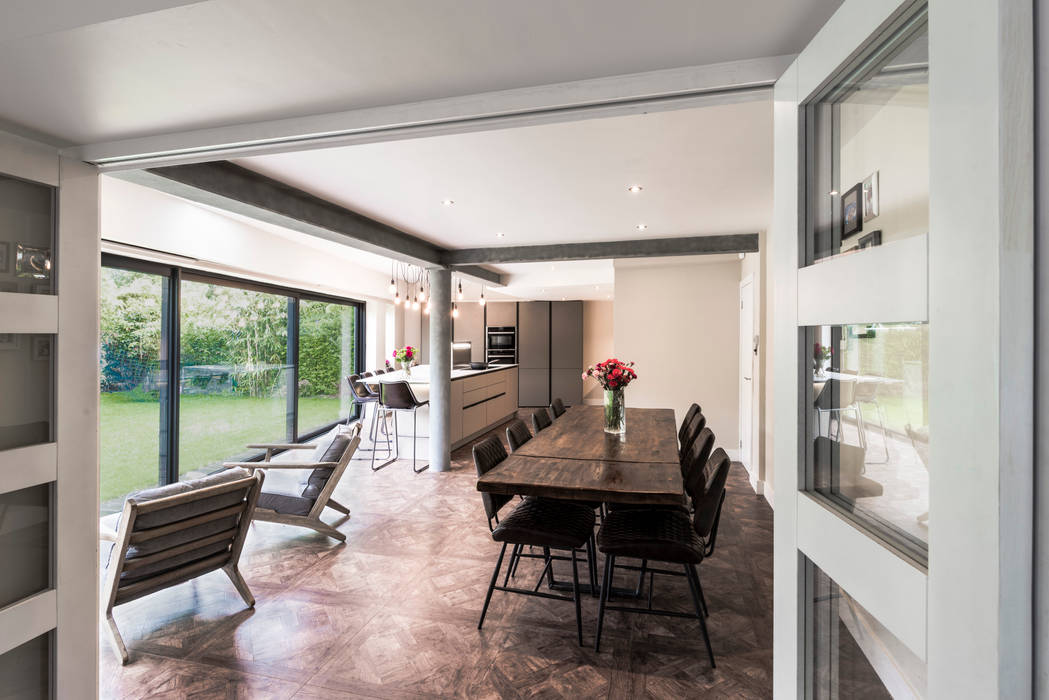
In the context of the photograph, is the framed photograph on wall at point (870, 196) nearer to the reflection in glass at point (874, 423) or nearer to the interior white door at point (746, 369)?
the reflection in glass at point (874, 423)

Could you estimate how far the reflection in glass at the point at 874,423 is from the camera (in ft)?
2.57

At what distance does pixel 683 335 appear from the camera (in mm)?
6512

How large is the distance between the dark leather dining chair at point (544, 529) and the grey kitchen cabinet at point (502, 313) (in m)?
8.34

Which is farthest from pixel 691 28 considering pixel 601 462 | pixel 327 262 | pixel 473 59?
pixel 327 262

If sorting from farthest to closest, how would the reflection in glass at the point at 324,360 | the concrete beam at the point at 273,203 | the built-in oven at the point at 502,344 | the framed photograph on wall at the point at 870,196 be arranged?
the built-in oven at the point at 502,344
the reflection in glass at the point at 324,360
the concrete beam at the point at 273,203
the framed photograph on wall at the point at 870,196

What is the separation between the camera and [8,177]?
1.72 m

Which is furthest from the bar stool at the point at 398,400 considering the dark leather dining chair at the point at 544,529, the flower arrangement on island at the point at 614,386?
the dark leather dining chair at the point at 544,529

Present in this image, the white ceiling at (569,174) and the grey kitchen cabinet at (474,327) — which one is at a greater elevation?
the white ceiling at (569,174)

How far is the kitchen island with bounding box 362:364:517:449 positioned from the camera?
666cm

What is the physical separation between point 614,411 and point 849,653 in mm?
2701

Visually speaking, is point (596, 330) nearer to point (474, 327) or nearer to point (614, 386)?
point (474, 327)

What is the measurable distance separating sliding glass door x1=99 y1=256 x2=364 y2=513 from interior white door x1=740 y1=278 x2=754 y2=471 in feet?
18.7

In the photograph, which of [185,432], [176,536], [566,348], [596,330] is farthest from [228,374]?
[596,330]

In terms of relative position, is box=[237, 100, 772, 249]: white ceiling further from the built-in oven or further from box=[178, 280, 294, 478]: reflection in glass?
the built-in oven
